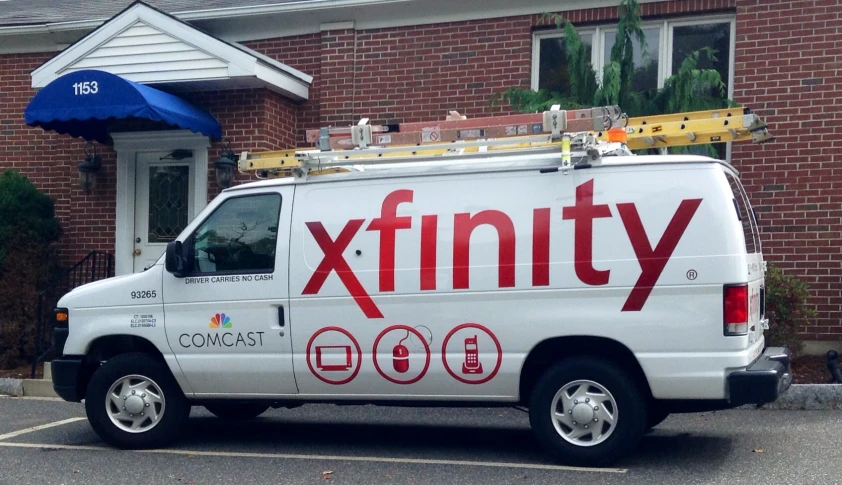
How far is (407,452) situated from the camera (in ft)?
23.6

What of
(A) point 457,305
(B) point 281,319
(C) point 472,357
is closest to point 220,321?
(B) point 281,319

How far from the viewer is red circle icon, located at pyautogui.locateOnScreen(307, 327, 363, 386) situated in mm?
6883

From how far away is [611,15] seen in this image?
11266 mm

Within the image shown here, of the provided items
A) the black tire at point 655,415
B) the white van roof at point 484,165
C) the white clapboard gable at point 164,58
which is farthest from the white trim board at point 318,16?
the black tire at point 655,415

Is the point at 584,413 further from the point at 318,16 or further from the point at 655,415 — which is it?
the point at 318,16

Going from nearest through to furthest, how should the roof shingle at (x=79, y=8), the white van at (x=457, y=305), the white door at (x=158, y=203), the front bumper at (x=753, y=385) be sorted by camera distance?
the front bumper at (x=753, y=385), the white van at (x=457, y=305), the white door at (x=158, y=203), the roof shingle at (x=79, y=8)

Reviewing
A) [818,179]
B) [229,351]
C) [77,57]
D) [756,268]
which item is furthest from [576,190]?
[77,57]

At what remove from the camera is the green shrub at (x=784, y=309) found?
9359 mm

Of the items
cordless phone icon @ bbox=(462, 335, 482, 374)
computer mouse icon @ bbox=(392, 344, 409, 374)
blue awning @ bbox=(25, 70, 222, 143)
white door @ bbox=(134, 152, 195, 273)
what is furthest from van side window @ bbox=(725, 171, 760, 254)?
white door @ bbox=(134, 152, 195, 273)

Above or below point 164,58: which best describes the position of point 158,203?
below

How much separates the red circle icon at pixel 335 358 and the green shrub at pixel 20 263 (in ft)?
19.7

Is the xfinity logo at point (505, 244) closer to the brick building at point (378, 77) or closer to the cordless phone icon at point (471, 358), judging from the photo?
the cordless phone icon at point (471, 358)

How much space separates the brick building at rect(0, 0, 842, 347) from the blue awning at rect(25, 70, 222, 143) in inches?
6.9

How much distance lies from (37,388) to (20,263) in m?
1.90
